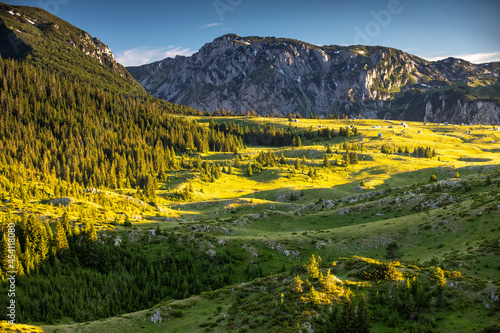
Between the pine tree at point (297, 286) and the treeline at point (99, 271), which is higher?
the pine tree at point (297, 286)

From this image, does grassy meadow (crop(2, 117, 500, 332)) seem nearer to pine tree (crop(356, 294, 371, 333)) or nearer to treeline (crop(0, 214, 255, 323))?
treeline (crop(0, 214, 255, 323))

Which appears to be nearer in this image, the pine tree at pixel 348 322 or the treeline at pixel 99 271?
the pine tree at pixel 348 322

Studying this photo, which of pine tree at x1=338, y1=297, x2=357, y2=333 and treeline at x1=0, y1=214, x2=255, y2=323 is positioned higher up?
pine tree at x1=338, y1=297, x2=357, y2=333

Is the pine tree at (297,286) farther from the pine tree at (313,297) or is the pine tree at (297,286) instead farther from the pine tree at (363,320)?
the pine tree at (363,320)

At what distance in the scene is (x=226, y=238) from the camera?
183 ft

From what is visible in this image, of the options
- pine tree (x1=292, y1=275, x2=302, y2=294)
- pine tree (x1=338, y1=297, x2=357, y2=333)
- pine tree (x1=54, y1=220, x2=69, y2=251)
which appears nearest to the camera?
pine tree (x1=338, y1=297, x2=357, y2=333)

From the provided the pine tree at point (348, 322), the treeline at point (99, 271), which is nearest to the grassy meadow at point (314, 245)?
the treeline at point (99, 271)

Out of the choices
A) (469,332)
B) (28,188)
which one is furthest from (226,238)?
(28,188)

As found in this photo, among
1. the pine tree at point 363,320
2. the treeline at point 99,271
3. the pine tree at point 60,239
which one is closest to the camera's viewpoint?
the pine tree at point 363,320

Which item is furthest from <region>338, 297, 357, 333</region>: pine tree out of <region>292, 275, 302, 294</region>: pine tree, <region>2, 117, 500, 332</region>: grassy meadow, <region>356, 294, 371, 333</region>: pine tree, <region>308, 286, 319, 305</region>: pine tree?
<region>292, 275, 302, 294</region>: pine tree

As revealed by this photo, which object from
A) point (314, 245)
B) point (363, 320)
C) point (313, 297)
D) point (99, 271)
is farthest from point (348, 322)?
point (99, 271)

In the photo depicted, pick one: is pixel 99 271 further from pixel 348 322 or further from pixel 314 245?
pixel 348 322

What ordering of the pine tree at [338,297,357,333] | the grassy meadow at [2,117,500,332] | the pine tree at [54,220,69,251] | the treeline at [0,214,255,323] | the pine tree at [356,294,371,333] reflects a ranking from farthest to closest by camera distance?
the pine tree at [54,220,69,251]
the treeline at [0,214,255,323]
the grassy meadow at [2,117,500,332]
the pine tree at [338,297,357,333]
the pine tree at [356,294,371,333]

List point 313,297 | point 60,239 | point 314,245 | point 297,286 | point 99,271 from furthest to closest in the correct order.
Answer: point 314,245 → point 60,239 → point 99,271 → point 297,286 → point 313,297
